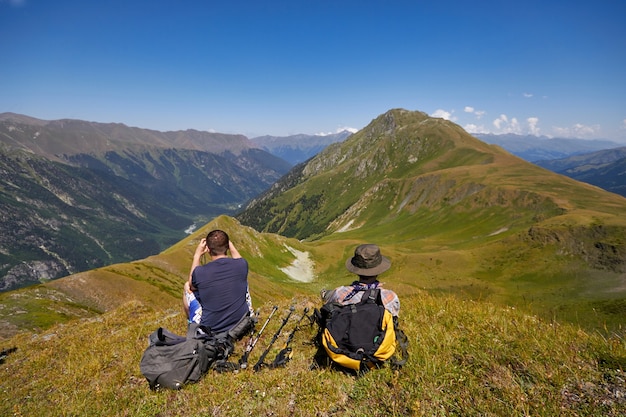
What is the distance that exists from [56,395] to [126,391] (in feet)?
6.71

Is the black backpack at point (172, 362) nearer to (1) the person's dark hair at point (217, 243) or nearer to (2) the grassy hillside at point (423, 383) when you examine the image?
(2) the grassy hillside at point (423, 383)

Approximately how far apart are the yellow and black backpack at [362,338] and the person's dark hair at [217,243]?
432 centimetres

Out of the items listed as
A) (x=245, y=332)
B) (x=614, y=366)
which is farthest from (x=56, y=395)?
(x=614, y=366)

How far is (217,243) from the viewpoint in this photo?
936 centimetres

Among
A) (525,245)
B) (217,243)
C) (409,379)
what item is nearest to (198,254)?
(217,243)

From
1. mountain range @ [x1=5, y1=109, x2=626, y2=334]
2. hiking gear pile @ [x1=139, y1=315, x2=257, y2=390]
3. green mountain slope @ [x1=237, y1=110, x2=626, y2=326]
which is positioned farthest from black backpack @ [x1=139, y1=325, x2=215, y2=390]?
mountain range @ [x1=5, y1=109, x2=626, y2=334]

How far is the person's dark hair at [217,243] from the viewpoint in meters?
9.35

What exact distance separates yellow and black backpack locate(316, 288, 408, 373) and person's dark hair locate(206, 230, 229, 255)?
4320 mm

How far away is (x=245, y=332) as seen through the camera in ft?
33.6

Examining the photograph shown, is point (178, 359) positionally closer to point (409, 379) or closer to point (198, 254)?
point (198, 254)

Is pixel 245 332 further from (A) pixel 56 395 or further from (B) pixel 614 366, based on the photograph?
(B) pixel 614 366

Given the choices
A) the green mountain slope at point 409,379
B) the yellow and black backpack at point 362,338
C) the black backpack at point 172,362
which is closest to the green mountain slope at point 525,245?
the green mountain slope at point 409,379

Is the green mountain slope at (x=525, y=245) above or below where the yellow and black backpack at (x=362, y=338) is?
below

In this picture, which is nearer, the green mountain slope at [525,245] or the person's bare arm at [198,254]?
the person's bare arm at [198,254]
